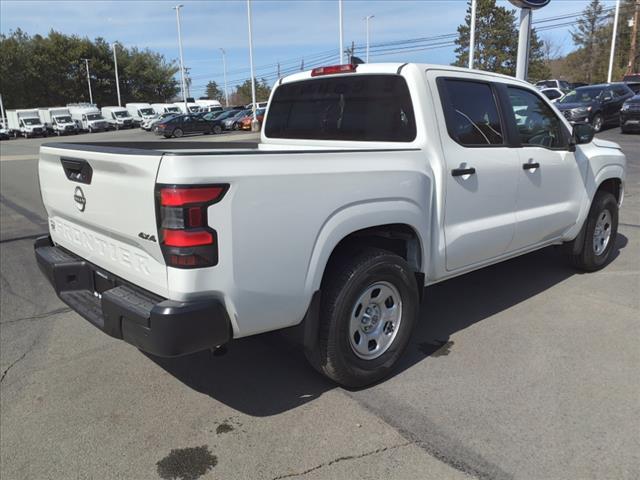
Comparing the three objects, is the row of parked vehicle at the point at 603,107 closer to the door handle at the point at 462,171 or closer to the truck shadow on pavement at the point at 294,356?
the truck shadow on pavement at the point at 294,356

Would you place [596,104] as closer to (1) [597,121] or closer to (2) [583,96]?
(1) [597,121]

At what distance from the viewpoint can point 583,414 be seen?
300 cm

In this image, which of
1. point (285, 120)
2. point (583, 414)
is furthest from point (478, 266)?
point (285, 120)

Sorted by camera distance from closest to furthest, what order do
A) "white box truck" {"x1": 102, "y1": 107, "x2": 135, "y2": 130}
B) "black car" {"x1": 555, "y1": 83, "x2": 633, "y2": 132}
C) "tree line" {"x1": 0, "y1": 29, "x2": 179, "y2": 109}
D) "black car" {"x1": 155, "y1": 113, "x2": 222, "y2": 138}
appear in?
"black car" {"x1": 555, "y1": 83, "x2": 633, "y2": 132}, "black car" {"x1": 155, "y1": 113, "x2": 222, "y2": 138}, "white box truck" {"x1": 102, "y1": 107, "x2": 135, "y2": 130}, "tree line" {"x1": 0, "y1": 29, "x2": 179, "y2": 109}

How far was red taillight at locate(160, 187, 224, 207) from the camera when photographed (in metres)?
2.36

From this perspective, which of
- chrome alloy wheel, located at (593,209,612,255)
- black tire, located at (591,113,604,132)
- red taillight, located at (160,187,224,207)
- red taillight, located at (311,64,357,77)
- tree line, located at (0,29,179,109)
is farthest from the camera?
tree line, located at (0,29,179,109)

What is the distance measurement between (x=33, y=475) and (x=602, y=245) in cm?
529

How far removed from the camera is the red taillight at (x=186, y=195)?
2.36m

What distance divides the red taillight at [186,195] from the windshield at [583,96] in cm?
1980

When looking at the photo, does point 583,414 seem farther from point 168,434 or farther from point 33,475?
point 33,475

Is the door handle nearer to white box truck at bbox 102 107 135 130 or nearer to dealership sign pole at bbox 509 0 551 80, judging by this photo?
dealership sign pole at bbox 509 0 551 80

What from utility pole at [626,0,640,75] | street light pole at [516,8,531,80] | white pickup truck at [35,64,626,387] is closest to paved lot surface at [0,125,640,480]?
white pickup truck at [35,64,626,387]

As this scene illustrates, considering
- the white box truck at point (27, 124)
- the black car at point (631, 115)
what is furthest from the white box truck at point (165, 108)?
the black car at point (631, 115)

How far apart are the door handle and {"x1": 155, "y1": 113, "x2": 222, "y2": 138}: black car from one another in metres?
33.5
